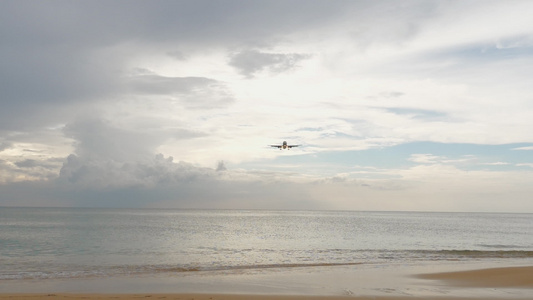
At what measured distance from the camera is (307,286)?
23.5 metres

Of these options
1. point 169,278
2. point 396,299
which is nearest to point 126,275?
point 169,278

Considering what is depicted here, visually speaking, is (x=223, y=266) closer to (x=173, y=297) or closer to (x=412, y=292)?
(x=173, y=297)

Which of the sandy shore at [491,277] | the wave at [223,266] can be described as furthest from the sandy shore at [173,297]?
the wave at [223,266]

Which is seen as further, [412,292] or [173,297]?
[412,292]

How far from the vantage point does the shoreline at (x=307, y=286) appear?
803 inches

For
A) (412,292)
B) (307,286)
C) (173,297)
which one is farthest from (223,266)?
(412,292)

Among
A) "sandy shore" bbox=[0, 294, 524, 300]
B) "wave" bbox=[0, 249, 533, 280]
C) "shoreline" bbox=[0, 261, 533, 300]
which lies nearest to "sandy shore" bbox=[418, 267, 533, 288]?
"shoreline" bbox=[0, 261, 533, 300]

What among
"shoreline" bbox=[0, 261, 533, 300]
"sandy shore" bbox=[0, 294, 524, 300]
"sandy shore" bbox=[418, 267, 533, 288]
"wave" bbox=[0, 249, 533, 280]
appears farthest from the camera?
"wave" bbox=[0, 249, 533, 280]

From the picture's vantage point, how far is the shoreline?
20.4 metres

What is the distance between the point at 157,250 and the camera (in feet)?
150

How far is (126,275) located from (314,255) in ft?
65.4

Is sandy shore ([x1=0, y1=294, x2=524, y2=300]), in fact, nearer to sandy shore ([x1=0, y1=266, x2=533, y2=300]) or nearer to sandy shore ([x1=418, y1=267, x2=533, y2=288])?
sandy shore ([x1=0, y1=266, x2=533, y2=300])

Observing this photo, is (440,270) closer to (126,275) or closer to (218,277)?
(218,277)

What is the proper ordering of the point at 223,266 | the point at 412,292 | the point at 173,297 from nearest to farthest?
the point at 173,297 < the point at 412,292 < the point at 223,266
